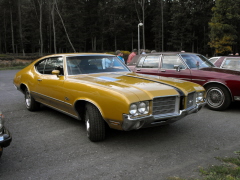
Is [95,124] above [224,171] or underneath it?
above

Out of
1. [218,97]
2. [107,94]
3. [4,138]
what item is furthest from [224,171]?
[218,97]

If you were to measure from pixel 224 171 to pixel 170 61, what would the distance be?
187 inches

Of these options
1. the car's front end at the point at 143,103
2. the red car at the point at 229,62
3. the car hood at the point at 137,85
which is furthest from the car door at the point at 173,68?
the car's front end at the point at 143,103

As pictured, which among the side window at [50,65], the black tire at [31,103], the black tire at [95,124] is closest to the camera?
the black tire at [95,124]

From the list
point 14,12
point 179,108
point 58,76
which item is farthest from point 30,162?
point 14,12

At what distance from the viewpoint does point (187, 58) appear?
704cm

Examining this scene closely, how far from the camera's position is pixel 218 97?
6.23 m

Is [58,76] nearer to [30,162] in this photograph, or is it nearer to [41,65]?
[41,65]

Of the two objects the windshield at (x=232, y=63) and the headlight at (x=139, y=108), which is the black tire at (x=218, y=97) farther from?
the headlight at (x=139, y=108)

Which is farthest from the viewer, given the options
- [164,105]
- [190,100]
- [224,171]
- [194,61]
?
[194,61]

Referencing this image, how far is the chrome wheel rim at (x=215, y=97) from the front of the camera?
6.16 meters

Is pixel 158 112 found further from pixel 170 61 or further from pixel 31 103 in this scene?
pixel 170 61

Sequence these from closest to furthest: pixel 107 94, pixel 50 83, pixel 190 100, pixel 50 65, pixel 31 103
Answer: pixel 107 94 < pixel 190 100 < pixel 50 83 < pixel 50 65 < pixel 31 103

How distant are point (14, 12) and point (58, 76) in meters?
56.0
